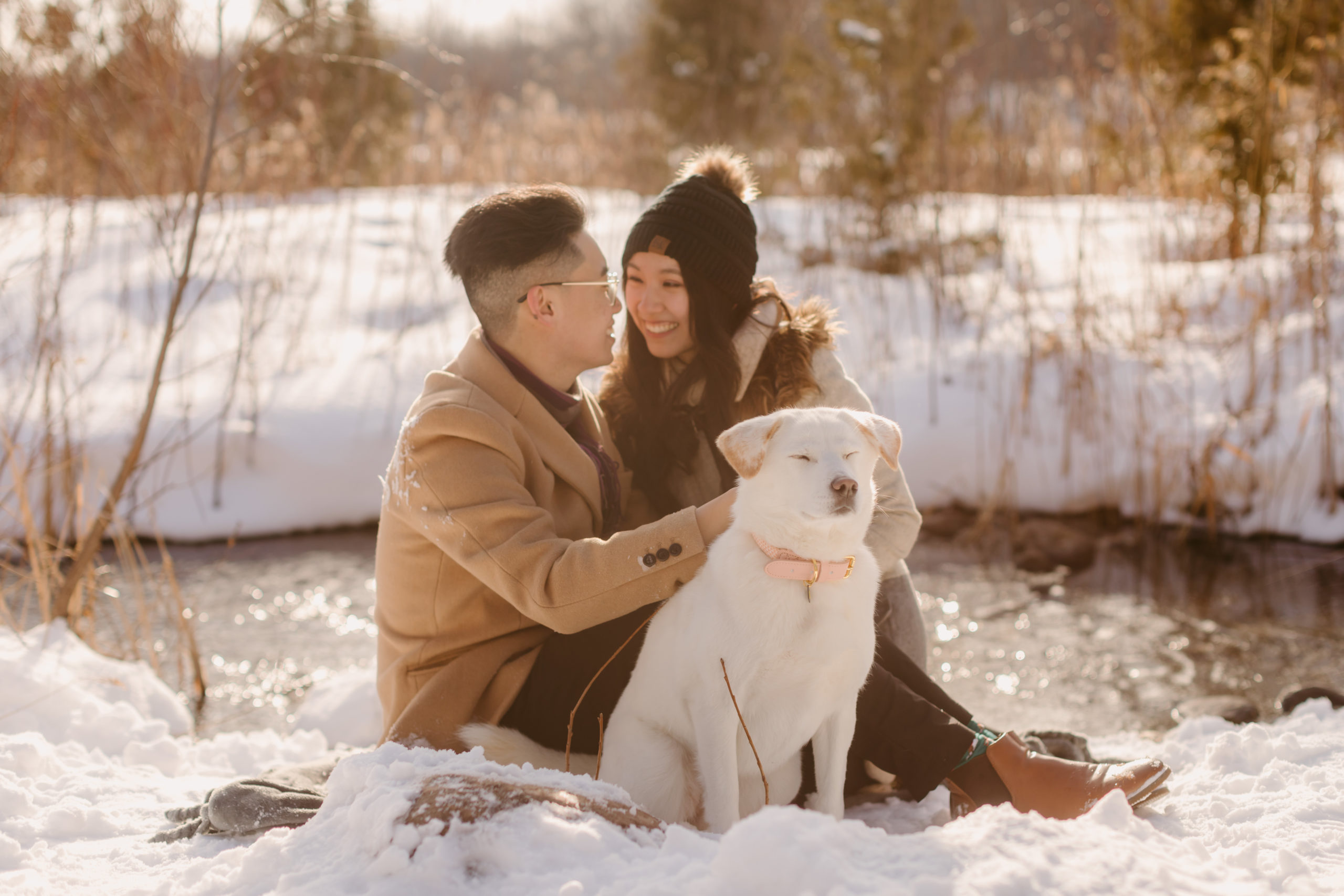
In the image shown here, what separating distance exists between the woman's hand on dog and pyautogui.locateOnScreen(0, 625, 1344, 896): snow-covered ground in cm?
68

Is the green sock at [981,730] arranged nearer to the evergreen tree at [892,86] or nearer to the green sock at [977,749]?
the green sock at [977,749]

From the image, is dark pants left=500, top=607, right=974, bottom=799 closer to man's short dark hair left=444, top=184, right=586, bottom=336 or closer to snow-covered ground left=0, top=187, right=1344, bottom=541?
man's short dark hair left=444, top=184, right=586, bottom=336

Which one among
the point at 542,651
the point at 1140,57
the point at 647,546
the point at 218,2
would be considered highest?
the point at 1140,57

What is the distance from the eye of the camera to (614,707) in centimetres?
260

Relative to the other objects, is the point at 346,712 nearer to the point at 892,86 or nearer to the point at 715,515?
A: the point at 715,515

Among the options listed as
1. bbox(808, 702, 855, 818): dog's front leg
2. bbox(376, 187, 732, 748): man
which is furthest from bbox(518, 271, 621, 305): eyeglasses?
bbox(808, 702, 855, 818): dog's front leg

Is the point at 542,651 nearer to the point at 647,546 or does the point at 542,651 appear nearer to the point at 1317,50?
the point at 647,546

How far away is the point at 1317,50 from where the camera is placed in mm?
7355

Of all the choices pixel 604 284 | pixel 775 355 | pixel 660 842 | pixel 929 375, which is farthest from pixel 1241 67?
pixel 660 842

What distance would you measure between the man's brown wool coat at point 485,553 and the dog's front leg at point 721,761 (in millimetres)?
330

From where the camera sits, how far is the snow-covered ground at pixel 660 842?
157cm

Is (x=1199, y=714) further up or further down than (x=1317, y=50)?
further down

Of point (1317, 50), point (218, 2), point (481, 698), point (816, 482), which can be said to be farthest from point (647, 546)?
point (1317, 50)

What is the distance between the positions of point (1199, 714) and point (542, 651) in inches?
112
